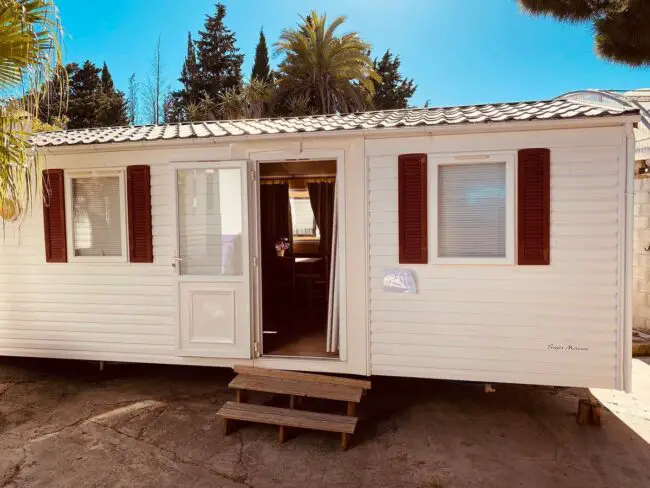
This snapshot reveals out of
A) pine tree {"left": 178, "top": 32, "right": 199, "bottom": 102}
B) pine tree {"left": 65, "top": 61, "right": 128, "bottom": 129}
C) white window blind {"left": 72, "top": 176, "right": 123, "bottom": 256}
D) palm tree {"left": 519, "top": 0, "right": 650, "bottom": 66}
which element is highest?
pine tree {"left": 178, "top": 32, "right": 199, "bottom": 102}

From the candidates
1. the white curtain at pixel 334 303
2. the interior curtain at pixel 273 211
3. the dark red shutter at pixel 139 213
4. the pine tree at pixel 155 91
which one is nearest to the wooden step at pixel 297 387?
the white curtain at pixel 334 303

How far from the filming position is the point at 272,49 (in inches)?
674

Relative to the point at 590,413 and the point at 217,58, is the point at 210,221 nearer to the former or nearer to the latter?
the point at 590,413

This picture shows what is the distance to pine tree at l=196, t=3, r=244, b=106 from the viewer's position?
2117cm

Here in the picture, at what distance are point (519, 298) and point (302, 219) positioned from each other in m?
→ 5.44

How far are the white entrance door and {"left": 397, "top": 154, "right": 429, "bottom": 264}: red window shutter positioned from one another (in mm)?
1493

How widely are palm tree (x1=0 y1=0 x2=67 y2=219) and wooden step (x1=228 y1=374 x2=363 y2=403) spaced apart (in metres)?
2.38

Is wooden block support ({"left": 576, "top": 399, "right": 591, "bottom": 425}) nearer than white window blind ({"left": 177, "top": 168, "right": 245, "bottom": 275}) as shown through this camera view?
Yes

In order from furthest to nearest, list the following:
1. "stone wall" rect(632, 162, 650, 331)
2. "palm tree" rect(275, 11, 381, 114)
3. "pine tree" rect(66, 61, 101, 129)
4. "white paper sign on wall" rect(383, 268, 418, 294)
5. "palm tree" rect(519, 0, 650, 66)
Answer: "pine tree" rect(66, 61, 101, 129) → "palm tree" rect(275, 11, 381, 114) → "palm tree" rect(519, 0, 650, 66) → "stone wall" rect(632, 162, 650, 331) → "white paper sign on wall" rect(383, 268, 418, 294)

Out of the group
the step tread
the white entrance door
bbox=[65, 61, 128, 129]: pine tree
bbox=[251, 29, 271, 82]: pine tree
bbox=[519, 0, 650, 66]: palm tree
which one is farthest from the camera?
bbox=[251, 29, 271, 82]: pine tree

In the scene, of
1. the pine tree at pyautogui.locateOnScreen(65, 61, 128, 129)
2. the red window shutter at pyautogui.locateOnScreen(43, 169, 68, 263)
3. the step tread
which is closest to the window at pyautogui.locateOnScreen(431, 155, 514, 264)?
the step tread

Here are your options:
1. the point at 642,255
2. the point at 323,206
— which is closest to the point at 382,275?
the point at 323,206

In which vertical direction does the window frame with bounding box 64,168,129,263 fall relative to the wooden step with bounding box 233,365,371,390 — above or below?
above

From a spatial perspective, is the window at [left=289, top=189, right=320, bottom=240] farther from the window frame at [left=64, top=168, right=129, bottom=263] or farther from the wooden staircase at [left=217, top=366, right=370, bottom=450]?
the wooden staircase at [left=217, top=366, right=370, bottom=450]
